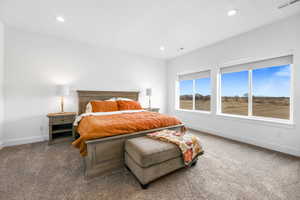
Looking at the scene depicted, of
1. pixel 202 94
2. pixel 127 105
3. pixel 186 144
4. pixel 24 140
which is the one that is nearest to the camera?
pixel 186 144

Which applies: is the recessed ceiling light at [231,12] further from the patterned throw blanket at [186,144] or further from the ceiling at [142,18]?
the patterned throw blanket at [186,144]

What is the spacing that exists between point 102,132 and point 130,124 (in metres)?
0.46

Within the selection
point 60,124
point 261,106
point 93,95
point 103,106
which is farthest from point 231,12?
point 60,124

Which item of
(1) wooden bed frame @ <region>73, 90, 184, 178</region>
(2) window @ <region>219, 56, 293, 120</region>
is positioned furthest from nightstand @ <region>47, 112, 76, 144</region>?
(2) window @ <region>219, 56, 293, 120</region>

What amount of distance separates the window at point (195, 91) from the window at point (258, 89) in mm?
500

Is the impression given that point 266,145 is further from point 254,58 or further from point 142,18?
point 142,18

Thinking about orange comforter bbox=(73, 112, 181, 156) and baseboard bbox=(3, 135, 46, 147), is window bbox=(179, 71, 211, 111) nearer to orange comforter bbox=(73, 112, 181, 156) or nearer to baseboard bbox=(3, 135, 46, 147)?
orange comforter bbox=(73, 112, 181, 156)

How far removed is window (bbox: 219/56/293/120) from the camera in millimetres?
2643

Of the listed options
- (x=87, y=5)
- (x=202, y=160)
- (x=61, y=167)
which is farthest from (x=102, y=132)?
(x=87, y=5)

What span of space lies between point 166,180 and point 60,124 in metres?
2.86

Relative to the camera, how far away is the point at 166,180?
1683mm

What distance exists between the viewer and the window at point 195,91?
13.4 ft

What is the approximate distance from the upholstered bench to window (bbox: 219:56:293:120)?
258 cm

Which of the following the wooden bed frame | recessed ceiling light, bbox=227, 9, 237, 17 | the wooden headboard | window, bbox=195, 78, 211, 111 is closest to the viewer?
the wooden bed frame
